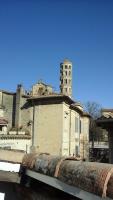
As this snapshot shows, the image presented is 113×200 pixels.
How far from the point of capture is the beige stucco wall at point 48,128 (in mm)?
46938

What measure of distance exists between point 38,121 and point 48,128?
59.1 inches

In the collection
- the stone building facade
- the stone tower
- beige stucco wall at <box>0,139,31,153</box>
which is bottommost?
beige stucco wall at <box>0,139,31,153</box>

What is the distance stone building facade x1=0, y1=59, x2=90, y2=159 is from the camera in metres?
46.8

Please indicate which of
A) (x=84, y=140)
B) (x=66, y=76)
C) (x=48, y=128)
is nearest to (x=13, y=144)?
(x=48, y=128)

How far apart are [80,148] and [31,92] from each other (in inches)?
420

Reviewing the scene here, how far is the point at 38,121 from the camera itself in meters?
48.2

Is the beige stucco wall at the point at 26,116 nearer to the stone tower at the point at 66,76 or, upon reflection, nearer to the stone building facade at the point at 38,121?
the stone building facade at the point at 38,121

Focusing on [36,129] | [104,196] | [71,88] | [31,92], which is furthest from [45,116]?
[71,88]

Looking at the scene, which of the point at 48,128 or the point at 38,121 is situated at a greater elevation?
the point at 38,121

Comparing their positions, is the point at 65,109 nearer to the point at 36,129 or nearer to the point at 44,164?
the point at 36,129

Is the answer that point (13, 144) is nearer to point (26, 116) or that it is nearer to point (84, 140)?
point (26, 116)

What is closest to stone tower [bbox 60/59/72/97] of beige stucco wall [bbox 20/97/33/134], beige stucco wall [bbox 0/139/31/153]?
beige stucco wall [bbox 20/97/33/134]

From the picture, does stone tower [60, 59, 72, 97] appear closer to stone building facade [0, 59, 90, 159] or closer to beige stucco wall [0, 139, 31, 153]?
stone building facade [0, 59, 90, 159]

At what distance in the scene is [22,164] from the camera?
6.19 metres
